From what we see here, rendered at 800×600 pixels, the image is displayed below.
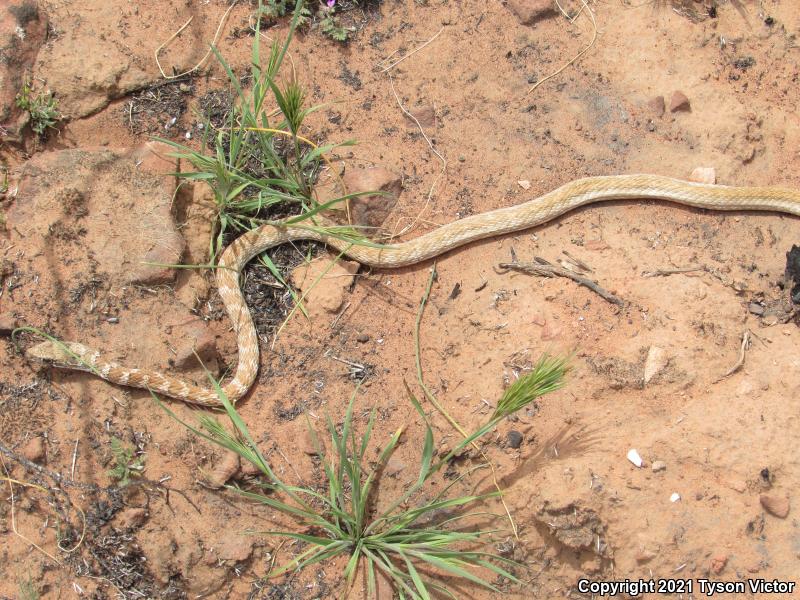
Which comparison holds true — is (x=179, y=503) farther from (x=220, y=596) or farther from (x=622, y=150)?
(x=622, y=150)

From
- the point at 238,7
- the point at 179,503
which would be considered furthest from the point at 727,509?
the point at 238,7

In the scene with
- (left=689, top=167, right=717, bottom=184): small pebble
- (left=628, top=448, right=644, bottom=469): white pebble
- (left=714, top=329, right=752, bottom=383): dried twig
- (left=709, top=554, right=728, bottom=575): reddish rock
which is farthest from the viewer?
(left=689, top=167, right=717, bottom=184): small pebble

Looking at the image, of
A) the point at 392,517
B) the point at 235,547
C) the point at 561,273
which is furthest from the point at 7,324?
the point at 561,273

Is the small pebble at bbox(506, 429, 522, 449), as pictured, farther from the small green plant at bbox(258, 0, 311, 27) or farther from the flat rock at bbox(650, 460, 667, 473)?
the small green plant at bbox(258, 0, 311, 27)

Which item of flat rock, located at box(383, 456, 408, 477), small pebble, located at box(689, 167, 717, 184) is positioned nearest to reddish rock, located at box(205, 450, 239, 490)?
flat rock, located at box(383, 456, 408, 477)

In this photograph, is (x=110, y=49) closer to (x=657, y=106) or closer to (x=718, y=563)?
(x=657, y=106)

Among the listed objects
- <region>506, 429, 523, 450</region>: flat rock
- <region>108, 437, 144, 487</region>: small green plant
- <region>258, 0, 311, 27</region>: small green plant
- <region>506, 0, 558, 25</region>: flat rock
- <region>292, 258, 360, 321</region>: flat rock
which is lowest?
<region>506, 429, 523, 450</region>: flat rock
